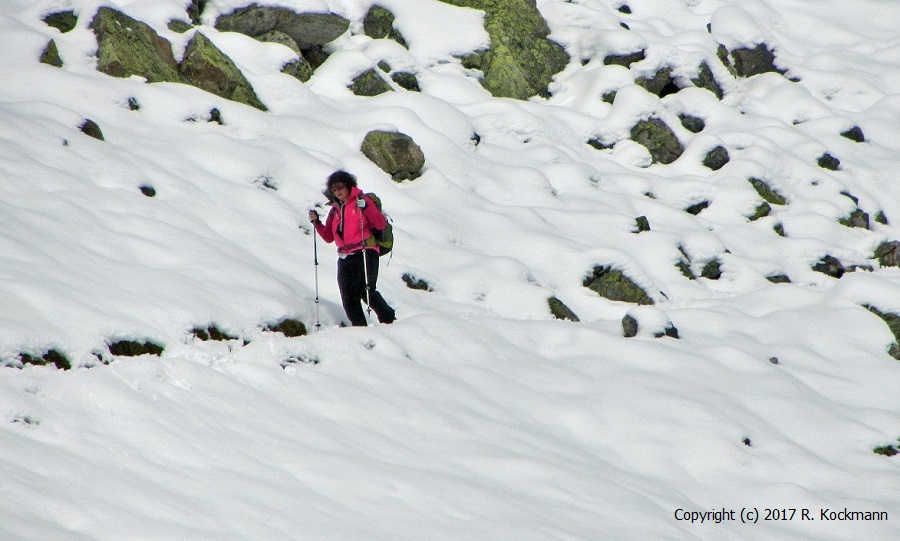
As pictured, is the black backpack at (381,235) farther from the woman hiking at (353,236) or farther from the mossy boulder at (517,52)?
the mossy boulder at (517,52)

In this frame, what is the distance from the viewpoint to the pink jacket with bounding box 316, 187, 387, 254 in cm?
903

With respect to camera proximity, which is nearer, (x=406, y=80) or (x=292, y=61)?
(x=292, y=61)

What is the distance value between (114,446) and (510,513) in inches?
107

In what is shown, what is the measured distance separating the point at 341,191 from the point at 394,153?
479cm

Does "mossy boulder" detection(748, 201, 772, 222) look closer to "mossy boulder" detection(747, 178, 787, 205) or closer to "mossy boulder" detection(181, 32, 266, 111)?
"mossy boulder" detection(747, 178, 787, 205)

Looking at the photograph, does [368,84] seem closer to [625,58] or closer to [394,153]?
[394,153]

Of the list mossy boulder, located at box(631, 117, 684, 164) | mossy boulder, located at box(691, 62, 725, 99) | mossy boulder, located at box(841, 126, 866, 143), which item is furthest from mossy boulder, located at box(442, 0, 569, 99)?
mossy boulder, located at box(841, 126, 866, 143)

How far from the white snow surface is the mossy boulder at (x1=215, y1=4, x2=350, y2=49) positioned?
1.77ft

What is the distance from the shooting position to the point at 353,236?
9.12 metres

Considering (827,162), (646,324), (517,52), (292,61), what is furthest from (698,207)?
(292,61)

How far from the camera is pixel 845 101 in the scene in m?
21.0

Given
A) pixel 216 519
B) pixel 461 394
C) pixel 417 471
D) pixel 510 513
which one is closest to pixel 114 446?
pixel 216 519

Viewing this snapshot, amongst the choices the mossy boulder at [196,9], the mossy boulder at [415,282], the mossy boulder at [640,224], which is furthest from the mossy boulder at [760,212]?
the mossy boulder at [196,9]

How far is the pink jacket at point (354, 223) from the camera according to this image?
903cm
